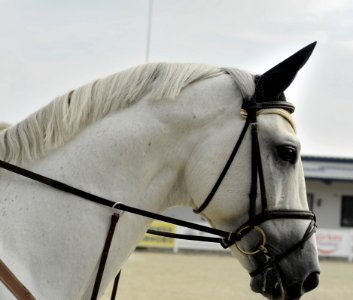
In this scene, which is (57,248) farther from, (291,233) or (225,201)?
(291,233)

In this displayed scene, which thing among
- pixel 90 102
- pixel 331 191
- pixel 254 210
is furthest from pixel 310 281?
pixel 331 191

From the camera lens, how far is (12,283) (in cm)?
238

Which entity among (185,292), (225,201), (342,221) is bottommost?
(342,221)

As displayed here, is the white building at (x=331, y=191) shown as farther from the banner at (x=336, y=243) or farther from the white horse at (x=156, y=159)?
the white horse at (x=156, y=159)

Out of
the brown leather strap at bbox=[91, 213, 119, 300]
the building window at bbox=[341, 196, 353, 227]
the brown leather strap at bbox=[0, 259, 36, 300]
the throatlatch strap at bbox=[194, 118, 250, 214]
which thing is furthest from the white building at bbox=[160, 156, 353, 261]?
the brown leather strap at bbox=[0, 259, 36, 300]

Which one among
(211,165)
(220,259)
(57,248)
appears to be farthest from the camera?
(220,259)

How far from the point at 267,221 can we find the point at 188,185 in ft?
1.44

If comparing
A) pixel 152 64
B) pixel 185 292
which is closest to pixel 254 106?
pixel 152 64

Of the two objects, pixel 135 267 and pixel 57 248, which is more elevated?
pixel 57 248

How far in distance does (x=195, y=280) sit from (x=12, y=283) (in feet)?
45.5

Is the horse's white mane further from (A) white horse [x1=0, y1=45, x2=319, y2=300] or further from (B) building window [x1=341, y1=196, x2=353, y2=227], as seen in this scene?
(B) building window [x1=341, y1=196, x2=353, y2=227]

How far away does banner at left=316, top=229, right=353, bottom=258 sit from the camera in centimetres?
2580

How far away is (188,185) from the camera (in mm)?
2887

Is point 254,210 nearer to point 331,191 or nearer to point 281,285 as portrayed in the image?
point 281,285
